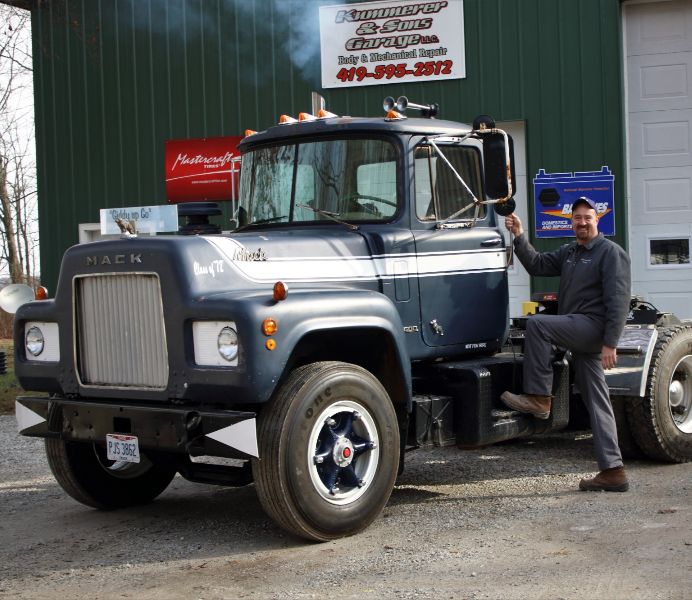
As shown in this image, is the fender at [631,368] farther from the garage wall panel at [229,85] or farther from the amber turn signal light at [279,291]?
the garage wall panel at [229,85]

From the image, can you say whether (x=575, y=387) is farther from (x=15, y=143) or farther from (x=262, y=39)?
(x=15, y=143)

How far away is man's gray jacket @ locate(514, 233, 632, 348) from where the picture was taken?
666cm

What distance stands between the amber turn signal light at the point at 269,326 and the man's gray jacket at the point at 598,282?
2.37 metres

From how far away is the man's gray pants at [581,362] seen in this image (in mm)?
6684

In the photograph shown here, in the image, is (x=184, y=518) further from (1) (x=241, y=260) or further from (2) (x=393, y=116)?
(2) (x=393, y=116)

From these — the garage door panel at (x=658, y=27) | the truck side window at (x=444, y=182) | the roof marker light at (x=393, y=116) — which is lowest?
the truck side window at (x=444, y=182)

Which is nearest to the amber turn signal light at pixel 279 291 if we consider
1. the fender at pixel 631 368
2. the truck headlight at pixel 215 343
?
the truck headlight at pixel 215 343

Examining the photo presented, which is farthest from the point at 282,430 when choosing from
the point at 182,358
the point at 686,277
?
the point at 686,277

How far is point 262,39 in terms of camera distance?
15.3 meters

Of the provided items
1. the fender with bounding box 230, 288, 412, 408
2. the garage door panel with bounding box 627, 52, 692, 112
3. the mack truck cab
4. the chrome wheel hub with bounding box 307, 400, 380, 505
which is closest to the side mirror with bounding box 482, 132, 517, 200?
the mack truck cab

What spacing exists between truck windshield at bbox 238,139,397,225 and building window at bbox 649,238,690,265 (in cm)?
832

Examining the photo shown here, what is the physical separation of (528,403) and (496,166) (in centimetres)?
147

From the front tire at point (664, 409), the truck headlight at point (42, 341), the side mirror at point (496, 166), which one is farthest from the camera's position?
the front tire at point (664, 409)

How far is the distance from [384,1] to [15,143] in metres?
18.4
